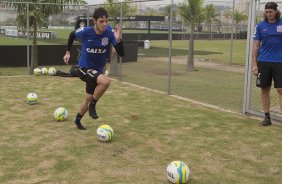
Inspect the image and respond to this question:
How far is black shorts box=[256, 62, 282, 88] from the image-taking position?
692 cm

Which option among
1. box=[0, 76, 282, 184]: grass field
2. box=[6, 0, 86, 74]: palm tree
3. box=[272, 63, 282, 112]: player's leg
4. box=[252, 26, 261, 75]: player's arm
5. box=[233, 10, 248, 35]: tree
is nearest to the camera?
box=[0, 76, 282, 184]: grass field

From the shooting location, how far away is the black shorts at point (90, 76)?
245 inches

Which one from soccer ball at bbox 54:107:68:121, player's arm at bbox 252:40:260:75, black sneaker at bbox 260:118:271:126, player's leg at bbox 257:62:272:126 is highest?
player's arm at bbox 252:40:260:75

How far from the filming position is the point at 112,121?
7449 mm

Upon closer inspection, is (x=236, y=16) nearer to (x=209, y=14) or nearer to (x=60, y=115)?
(x=209, y=14)

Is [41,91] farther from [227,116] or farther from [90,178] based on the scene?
[90,178]

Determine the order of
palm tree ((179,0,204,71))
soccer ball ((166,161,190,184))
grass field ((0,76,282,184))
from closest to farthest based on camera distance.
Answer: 1. soccer ball ((166,161,190,184))
2. grass field ((0,76,282,184))
3. palm tree ((179,0,204,71))

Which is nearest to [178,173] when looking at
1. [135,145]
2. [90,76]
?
[135,145]

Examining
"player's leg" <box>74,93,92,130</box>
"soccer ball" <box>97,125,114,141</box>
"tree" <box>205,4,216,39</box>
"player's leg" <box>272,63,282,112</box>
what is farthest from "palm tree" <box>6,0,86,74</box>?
"player's leg" <box>272,63,282,112</box>

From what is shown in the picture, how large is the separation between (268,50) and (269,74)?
464mm

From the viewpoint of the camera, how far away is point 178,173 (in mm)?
4355

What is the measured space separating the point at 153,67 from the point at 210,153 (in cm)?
1261

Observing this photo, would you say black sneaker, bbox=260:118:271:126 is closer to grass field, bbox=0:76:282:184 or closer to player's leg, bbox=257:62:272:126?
player's leg, bbox=257:62:272:126

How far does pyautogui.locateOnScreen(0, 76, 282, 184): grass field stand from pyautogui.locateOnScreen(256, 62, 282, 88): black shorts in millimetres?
876
